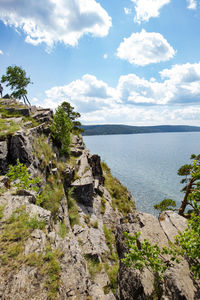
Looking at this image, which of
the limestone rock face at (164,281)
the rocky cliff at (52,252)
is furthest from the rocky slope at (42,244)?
the limestone rock face at (164,281)

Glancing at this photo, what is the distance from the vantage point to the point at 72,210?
2162 cm

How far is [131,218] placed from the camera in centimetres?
1372

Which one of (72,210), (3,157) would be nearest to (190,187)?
(72,210)

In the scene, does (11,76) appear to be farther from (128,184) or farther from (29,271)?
(128,184)

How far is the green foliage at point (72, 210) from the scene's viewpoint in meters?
20.0

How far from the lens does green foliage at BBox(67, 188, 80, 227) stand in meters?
20.0

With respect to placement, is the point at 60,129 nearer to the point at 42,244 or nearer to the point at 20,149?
the point at 20,149

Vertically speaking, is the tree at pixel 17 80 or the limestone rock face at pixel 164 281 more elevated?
the tree at pixel 17 80

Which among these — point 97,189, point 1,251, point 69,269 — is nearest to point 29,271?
point 1,251

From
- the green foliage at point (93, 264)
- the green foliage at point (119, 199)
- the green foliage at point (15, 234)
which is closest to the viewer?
the green foliage at point (15, 234)

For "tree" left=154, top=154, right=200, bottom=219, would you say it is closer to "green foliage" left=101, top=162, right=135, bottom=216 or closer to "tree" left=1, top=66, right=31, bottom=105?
"green foliage" left=101, top=162, right=135, bottom=216

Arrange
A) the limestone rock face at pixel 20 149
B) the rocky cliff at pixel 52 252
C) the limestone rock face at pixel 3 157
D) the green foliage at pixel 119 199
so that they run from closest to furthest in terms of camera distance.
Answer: the rocky cliff at pixel 52 252 < the limestone rock face at pixel 3 157 < the limestone rock face at pixel 20 149 < the green foliage at pixel 119 199

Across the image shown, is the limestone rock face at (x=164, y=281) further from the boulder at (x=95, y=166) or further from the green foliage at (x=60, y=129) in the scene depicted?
the boulder at (x=95, y=166)

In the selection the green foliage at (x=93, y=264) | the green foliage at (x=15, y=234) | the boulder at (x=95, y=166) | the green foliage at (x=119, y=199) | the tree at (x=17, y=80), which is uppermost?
the tree at (x=17, y=80)
